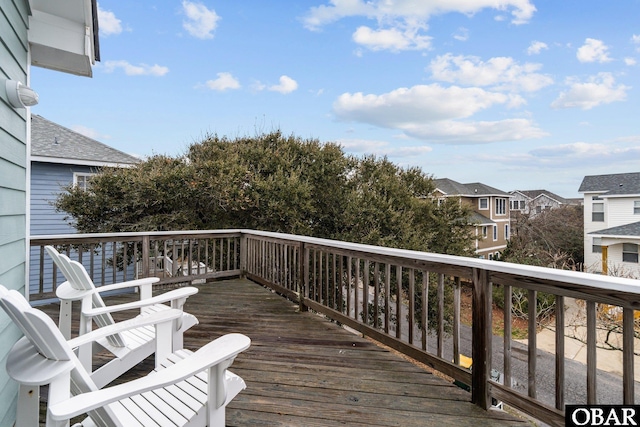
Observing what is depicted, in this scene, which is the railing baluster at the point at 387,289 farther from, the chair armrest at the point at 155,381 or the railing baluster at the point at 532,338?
the chair armrest at the point at 155,381

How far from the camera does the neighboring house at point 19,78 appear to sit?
2.04 metres

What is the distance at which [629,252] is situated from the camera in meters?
15.0

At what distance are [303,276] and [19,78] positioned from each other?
3.22 m

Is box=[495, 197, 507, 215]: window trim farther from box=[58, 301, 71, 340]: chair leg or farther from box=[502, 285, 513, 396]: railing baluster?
box=[58, 301, 71, 340]: chair leg

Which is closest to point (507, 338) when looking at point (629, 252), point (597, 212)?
point (629, 252)

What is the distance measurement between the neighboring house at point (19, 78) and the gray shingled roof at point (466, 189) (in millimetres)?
21875

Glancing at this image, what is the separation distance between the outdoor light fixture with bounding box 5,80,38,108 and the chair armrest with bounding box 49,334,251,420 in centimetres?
192

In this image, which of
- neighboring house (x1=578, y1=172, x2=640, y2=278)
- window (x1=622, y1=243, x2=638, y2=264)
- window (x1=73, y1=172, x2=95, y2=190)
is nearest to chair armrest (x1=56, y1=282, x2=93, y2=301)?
window (x1=73, y1=172, x2=95, y2=190)

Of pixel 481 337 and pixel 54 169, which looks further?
pixel 54 169

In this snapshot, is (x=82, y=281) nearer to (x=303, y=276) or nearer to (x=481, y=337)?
(x=303, y=276)

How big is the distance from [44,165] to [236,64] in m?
6.15

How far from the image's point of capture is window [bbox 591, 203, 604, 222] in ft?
60.4

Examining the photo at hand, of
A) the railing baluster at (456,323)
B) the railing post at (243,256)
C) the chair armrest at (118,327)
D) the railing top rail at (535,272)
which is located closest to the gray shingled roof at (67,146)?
the railing post at (243,256)

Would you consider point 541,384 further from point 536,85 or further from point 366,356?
point 536,85
